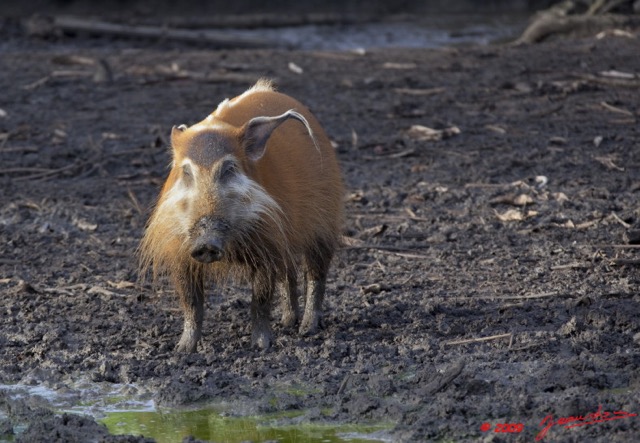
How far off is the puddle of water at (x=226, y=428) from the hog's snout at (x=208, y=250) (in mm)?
685

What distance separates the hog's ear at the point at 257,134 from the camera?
5.87 meters

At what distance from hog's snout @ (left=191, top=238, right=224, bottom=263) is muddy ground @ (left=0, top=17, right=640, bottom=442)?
0.58 metres

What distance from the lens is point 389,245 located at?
782cm

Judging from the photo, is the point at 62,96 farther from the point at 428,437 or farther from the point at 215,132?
the point at 428,437

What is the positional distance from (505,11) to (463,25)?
193cm

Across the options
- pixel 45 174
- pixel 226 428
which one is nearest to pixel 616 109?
pixel 45 174

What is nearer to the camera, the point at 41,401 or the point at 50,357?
the point at 41,401

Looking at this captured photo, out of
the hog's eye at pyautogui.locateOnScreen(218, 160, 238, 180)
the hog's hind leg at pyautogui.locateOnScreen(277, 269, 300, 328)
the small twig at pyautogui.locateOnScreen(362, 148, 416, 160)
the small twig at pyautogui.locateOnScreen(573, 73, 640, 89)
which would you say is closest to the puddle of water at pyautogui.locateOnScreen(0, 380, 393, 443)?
the hog's eye at pyautogui.locateOnScreen(218, 160, 238, 180)

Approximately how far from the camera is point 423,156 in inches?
386

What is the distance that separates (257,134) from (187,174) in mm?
407

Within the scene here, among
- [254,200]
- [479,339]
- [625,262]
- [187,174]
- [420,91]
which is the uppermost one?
[187,174]

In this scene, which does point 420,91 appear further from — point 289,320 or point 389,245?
point 289,320

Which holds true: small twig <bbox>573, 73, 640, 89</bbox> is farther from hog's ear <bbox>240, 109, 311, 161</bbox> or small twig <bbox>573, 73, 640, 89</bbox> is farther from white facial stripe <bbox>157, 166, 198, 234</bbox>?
white facial stripe <bbox>157, 166, 198, 234</bbox>

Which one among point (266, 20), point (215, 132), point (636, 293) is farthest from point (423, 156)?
point (266, 20)
